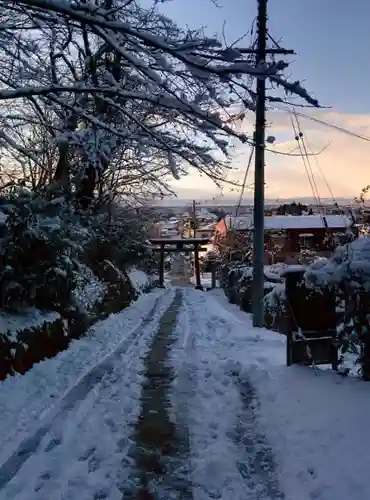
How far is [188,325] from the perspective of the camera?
13141 mm

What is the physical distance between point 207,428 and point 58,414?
1.54 meters

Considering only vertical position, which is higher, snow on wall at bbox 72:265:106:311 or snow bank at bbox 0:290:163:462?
snow on wall at bbox 72:265:106:311

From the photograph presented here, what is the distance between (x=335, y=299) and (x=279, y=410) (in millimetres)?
1445

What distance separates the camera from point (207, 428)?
5301 mm

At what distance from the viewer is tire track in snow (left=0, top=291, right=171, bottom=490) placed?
14.0ft

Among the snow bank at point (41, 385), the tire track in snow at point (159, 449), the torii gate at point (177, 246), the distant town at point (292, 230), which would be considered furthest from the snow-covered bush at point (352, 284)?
the torii gate at point (177, 246)

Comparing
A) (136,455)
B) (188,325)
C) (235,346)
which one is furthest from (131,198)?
(136,455)

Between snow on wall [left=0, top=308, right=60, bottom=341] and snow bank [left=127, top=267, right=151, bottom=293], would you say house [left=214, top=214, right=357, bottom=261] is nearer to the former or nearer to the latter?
snow bank [left=127, top=267, right=151, bottom=293]

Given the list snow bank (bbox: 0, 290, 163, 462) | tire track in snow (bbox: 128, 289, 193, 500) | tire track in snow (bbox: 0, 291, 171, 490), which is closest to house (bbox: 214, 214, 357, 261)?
snow bank (bbox: 0, 290, 163, 462)

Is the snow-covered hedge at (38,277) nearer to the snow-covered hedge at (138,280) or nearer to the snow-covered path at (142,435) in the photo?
the snow-covered path at (142,435)

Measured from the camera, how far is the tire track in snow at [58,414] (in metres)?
4.25

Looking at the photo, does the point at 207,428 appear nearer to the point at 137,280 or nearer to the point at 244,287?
the point at 244,287

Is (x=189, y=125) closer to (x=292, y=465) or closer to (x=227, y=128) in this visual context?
(x=227, y=128)

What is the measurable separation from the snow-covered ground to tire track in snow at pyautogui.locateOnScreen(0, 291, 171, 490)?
0.01 meters
